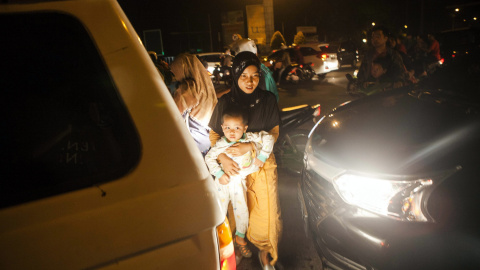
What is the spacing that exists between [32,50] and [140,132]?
47 centimetres

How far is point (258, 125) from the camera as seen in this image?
99.6 inches

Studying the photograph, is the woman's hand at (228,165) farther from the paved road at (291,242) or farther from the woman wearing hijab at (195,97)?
the paved road at (291,242)

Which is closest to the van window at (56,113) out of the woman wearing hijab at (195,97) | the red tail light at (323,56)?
the woman wearing hijab at (195,97)

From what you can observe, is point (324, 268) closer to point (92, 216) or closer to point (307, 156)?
point (307, 156)

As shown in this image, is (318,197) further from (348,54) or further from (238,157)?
(348,54)

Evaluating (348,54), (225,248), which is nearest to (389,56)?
(225,248)

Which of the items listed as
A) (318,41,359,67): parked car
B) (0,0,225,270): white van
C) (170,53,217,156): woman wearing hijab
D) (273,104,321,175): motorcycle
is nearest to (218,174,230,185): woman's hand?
(170,53,217,156): woman wearing hijab

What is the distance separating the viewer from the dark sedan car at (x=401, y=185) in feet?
5.46

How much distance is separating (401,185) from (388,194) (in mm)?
90

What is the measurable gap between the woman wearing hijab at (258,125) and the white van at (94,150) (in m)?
1.35

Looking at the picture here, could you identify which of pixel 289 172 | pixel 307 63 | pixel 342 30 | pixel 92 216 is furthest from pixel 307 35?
pixel 92 216

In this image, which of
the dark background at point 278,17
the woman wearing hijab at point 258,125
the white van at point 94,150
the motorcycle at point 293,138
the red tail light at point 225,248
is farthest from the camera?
the dark background at point 278,17

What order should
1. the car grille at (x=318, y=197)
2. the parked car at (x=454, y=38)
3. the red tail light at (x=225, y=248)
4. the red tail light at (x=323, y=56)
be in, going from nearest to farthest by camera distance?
the red tail light at (x=225, y=248), the car grille at (x=318, y=197), the parked car at (x=454, y=38), the red tail light at (x=323, y=56)

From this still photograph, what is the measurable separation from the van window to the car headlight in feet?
4.57
